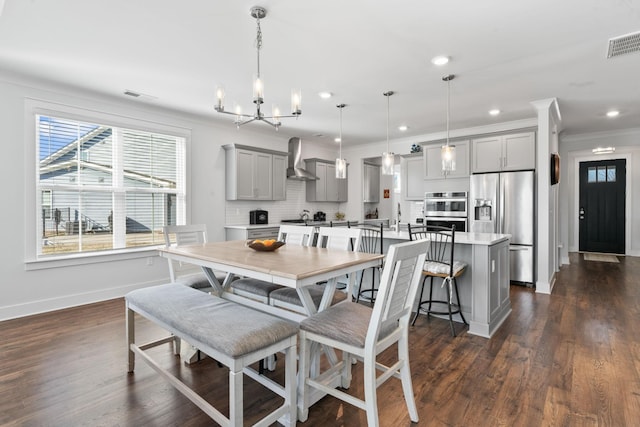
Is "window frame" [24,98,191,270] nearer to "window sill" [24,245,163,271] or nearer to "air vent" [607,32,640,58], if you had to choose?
"window sill" [24,245,163,271]

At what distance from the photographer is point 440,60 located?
3.19m

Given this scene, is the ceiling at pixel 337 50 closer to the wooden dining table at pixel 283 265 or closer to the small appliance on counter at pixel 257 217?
the wooden dining table at pixel 283 265

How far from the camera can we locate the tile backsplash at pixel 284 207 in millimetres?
5887

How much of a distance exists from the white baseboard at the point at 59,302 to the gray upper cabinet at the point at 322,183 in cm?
381

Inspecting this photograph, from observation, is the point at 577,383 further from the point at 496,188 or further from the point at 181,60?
the point at 181,60

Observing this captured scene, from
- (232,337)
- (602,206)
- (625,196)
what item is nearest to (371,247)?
(232,337)

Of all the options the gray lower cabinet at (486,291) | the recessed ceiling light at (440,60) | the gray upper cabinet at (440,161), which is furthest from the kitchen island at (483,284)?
the gray upper cabinet at (440,161)

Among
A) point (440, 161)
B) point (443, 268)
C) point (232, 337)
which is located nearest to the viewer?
point (232, 337)

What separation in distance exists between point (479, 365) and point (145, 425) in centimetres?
230

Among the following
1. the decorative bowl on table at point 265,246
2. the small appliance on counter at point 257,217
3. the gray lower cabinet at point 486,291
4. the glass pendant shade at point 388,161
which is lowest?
the gray lower cabinet at point 486,291

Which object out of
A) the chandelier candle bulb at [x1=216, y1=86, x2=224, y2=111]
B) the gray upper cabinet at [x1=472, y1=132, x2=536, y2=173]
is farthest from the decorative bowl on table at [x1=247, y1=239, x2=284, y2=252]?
the gray upper cabinet at [x1=472, y1=132, x2=536, y2=173]

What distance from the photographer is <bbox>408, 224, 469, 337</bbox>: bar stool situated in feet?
10.4

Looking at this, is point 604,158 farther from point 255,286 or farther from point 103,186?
point 103,186

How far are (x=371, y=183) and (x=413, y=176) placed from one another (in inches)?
58.0
